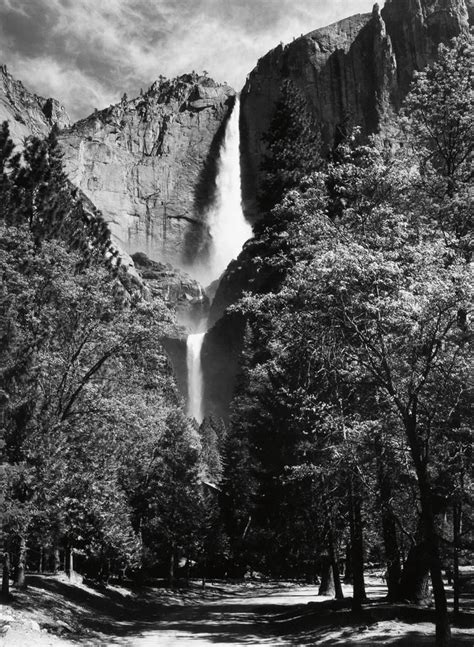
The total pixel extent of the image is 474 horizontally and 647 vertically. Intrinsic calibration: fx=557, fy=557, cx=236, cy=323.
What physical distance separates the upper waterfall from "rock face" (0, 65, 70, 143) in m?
47.1

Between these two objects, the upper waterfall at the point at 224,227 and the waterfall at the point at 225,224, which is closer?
the waterfall at the point at 225,224

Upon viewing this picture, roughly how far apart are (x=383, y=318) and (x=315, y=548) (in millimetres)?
12820

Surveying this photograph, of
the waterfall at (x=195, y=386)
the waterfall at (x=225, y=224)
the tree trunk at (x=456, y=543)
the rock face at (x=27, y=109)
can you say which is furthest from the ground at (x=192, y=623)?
the waterfall at (x=225, y=224)

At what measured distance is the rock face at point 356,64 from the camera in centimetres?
11088

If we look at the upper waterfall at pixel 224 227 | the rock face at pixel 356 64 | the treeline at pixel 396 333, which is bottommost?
the treeline at pixel 396 333

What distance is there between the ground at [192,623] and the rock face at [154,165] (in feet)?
399

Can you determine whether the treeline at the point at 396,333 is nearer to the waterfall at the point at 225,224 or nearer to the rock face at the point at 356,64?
the rock face at the point at 356,64

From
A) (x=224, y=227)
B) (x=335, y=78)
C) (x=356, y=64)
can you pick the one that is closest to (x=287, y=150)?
(x=356, y=64)

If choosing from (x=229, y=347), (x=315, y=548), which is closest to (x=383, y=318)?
(x=315, y=548)

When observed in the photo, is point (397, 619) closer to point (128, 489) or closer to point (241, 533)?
point (128, 489)

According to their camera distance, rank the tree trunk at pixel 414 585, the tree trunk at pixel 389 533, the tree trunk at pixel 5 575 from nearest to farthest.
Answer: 1. the tree trunk at pixel 389 533
2. the tree trunk at pixel 414 585
3. the tree trunk at pixel 5 575

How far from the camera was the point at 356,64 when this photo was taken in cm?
12469

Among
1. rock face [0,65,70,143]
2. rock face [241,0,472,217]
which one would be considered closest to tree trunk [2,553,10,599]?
rock face [241,0,472,217]

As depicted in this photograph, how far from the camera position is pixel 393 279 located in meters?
9.96
